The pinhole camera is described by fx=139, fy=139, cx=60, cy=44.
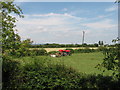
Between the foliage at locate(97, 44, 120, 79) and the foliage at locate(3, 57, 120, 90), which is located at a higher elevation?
the foliage at locate(97, 44, 120, 79)

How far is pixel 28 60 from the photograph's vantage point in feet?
19.2

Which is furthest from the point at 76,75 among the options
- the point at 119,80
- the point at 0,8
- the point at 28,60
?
the point at 0,8

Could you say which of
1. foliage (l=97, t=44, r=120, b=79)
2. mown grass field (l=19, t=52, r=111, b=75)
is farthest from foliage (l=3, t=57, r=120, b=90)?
foliage (l=97, t=44, r=120, b=79)

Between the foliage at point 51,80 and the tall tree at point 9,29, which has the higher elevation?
the tall tree at point 9,29

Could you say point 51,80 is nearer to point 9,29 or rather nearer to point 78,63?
point 9,29

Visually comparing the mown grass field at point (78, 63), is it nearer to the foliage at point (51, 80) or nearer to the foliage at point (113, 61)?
the foliage at point (51, 80)

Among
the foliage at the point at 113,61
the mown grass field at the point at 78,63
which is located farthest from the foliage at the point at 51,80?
the foliage at the point at 113,61

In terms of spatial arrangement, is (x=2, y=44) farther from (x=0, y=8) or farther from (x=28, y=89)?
(x=28, y=89)

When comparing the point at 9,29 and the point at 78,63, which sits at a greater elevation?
the point at 9,29

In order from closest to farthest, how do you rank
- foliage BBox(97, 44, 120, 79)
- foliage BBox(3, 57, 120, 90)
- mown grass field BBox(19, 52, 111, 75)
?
foliage BBox(97, 44, 120, 79) < foliage BBox(3, 57, 120, 90) < mown grass field BBox(19, 52, 111, 75)

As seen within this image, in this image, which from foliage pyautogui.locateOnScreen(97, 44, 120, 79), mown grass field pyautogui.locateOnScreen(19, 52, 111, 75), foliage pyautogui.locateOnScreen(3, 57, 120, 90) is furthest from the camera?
mown grass field pyautogui.locateOnScreen(19, 52, 111, 75)

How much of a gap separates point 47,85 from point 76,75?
1107 mm

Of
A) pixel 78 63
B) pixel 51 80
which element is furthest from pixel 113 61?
pixel 78 63

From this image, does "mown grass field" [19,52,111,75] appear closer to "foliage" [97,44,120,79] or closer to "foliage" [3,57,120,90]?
"foliage" [3,57,120,90]
